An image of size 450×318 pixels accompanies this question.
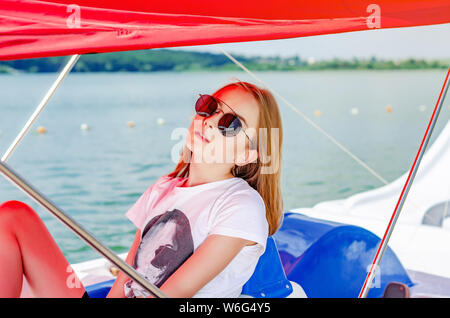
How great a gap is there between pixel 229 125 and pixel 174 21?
0.27 metres

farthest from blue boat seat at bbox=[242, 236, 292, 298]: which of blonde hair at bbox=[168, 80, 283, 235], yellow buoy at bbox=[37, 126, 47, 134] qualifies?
yellow buoy at bbox=[37, 126, 47, 134]

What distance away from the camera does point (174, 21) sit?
1.26 metres

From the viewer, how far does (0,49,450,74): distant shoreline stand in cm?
1454

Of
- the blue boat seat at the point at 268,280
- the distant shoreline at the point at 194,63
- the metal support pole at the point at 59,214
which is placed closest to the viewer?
the metal support pole at the point at 59,214

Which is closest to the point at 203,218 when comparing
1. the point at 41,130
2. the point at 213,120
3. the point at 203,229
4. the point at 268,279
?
the point at 203,229

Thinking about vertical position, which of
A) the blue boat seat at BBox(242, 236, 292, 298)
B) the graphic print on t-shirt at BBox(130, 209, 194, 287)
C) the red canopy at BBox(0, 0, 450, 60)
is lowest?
the blue boat seat at BBox(242, 236, 292, 298)

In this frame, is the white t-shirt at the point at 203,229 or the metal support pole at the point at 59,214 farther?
the white t-shirt at the point at 203,229

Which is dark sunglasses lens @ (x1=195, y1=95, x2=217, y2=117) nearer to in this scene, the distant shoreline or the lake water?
the lake water

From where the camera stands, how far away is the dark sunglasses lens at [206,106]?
1368 mm

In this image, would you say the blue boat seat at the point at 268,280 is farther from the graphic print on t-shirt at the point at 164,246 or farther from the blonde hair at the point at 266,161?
the graphic print on t-shirt at the point at 164,246

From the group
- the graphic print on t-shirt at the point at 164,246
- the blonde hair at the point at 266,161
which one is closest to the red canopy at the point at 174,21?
the blonde hair at the point at 266,161

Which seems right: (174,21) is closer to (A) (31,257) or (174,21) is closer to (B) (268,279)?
(A) (31,257)

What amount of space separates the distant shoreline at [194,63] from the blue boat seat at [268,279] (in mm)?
12399

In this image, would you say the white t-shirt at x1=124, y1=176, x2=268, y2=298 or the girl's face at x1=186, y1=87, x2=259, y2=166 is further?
the girl's face at x1=186, y1=87, x2=259, y2=166
